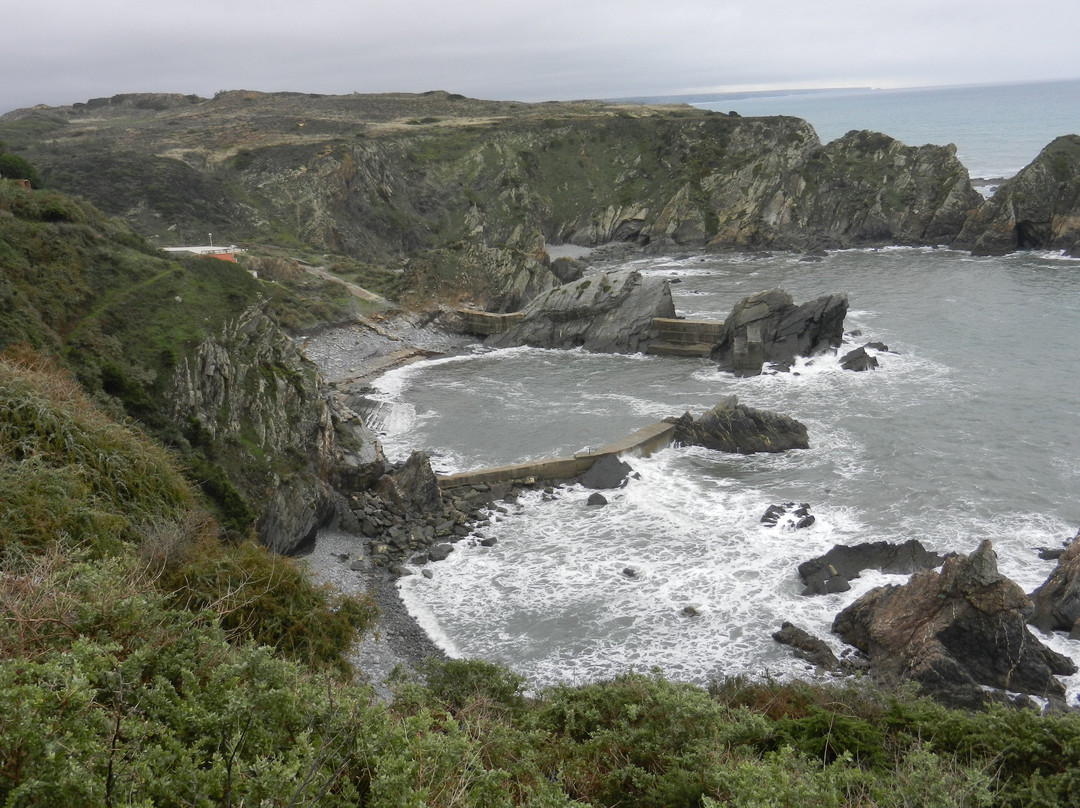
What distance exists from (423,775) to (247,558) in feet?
21.1

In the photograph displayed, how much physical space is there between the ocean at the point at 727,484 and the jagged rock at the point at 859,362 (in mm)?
670

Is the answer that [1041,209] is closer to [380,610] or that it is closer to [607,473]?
[607,473]

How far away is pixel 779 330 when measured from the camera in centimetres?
3969

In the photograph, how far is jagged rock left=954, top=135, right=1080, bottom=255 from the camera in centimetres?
6116

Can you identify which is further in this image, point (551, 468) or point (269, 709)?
point (551, 468)

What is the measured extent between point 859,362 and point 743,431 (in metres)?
11.8

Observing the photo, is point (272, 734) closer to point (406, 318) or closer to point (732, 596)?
point (732, 596)

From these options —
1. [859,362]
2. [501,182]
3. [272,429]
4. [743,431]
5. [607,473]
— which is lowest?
[607,473]

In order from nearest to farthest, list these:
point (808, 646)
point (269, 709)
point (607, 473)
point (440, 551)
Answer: point (269, 709) < point (808, 646) < point (440, 551) < point (607, 473)

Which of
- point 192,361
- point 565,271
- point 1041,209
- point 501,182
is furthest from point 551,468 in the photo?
point 1041,209

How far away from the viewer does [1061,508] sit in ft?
75.7

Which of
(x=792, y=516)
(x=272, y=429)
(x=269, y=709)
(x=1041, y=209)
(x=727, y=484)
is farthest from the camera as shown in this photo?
(x=1041, y=209)

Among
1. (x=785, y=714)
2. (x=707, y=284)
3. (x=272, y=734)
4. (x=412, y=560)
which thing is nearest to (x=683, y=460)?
(x=412, y=560)

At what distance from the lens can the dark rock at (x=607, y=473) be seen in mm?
26438
